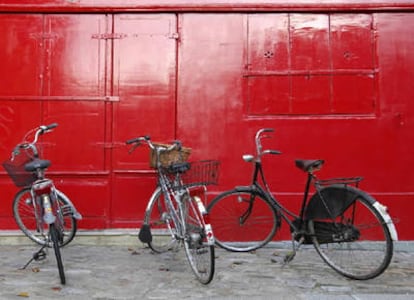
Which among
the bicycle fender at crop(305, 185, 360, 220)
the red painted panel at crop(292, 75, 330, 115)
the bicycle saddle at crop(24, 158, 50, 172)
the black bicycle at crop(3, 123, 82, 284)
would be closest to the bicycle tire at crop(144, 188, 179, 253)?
the black bicycle at crop(3, 123, 82, 284)

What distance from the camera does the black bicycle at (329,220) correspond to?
13.2 feet

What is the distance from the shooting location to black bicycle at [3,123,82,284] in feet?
13.0

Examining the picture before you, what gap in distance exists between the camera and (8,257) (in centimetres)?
488

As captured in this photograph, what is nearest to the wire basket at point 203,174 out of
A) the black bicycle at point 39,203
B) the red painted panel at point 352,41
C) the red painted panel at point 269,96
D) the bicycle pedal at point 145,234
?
the bicycle pedal at point 145,234

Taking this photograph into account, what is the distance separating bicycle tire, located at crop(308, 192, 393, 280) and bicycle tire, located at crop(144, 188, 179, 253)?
1449 mm

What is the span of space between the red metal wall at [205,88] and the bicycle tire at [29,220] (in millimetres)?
329

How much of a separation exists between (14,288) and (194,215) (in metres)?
1.71

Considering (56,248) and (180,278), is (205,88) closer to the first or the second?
(180,278)

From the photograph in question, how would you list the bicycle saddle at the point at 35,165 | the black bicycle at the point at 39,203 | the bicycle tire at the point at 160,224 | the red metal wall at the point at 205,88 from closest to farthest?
the black bicycle at the point at 39,203
the bicycle saddle at the point at 35,165
the bicycle tire at the point at 160,224
the red metal wall at the point at 205,88

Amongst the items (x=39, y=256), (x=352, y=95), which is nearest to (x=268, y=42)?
(x=352, y=95)

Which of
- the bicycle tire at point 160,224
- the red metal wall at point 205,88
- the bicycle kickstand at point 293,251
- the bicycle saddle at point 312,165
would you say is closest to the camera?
the bicycle saddle at point 312,165

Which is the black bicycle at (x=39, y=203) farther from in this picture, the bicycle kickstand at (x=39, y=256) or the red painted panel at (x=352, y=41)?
the red painted panel at (x=352, y=41)

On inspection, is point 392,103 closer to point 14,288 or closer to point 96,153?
point 96,153

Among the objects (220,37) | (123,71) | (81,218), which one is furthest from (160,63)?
(81,218)
